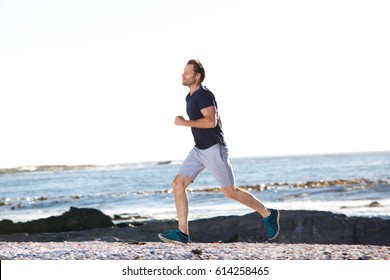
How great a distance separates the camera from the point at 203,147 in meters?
7.91

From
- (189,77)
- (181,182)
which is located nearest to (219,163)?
(181,182)

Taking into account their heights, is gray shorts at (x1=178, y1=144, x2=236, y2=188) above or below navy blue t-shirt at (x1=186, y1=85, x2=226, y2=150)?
below

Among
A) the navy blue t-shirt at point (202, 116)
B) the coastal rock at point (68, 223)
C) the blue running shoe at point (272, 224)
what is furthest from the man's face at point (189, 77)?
the coastal rock at point (68, 223)

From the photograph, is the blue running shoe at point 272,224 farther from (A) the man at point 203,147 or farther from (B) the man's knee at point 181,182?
(B) the man's knee at point 181,182

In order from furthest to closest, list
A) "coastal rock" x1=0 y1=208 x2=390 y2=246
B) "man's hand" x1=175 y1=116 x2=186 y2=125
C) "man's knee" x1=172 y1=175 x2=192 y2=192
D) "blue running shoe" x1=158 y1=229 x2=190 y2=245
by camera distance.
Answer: "coastal rock" x1=0 y1=208 x2=390 y2=246
"blue running shoe" x1=158 y1=229 x2=190 y2=245
"man's knee" x1=172 y1=175 x2=192 y2=192
"man's hand" x1=175 y1=116 x2=186 y2=125

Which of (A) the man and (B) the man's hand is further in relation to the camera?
(A) the man

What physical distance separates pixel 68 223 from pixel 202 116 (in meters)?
9.37

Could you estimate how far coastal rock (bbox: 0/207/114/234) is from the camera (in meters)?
16.2

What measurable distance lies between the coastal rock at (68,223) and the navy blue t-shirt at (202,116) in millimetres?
8618

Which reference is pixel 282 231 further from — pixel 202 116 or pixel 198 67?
pixel 198 67

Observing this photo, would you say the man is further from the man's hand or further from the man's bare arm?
the man's hand

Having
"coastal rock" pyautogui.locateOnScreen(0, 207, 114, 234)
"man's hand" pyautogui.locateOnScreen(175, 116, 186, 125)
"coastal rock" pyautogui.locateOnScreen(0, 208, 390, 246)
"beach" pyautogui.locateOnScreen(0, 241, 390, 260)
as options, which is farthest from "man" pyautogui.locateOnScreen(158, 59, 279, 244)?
"coastal rock" pyautogui.locateOnScreen(0, 207, 114, 234)

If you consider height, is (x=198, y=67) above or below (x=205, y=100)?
above

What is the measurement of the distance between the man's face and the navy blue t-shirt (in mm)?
124
